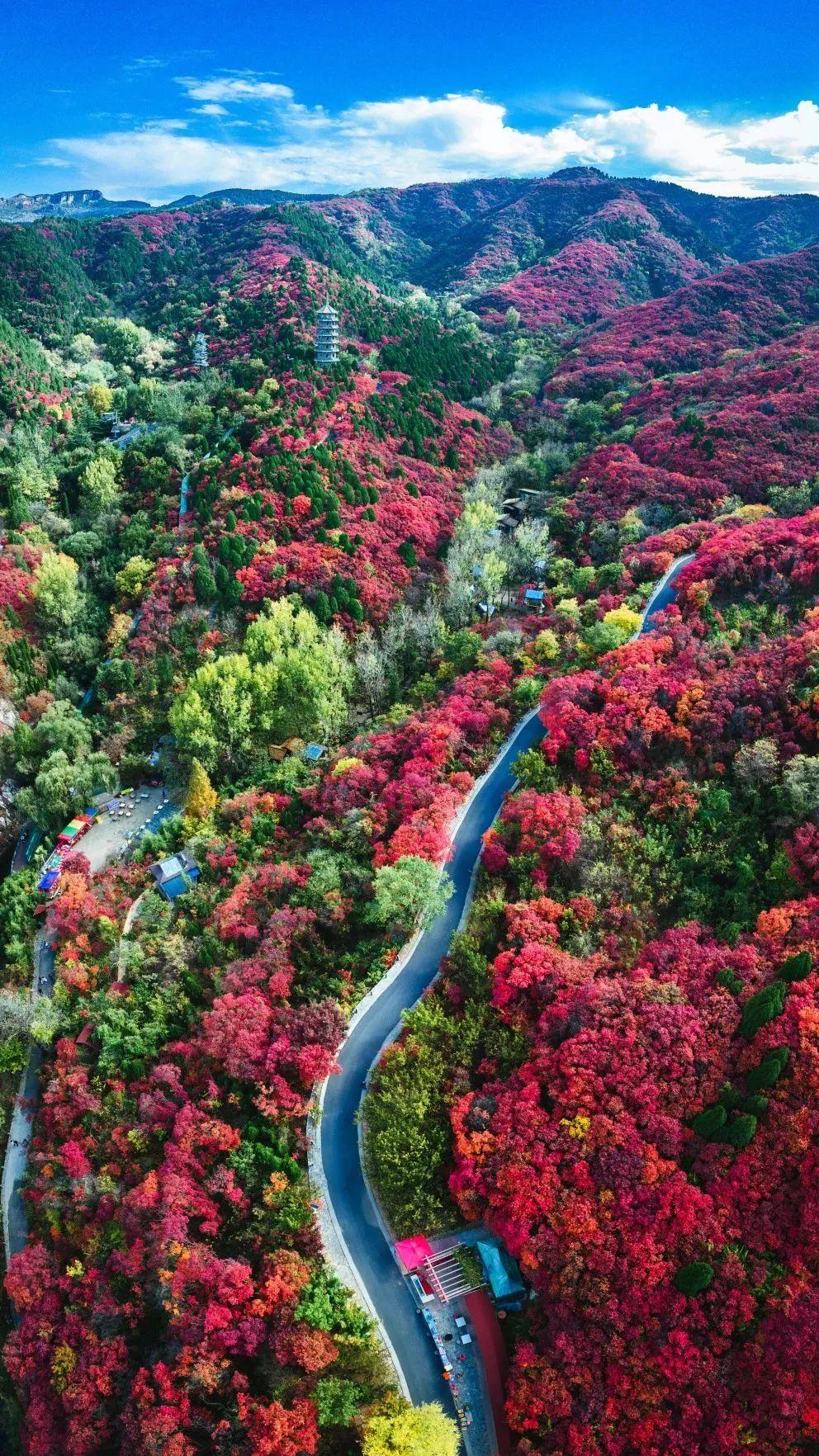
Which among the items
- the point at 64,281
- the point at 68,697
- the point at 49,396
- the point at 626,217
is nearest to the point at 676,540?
the point at 68,697

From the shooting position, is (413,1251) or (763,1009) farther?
(763,1009)

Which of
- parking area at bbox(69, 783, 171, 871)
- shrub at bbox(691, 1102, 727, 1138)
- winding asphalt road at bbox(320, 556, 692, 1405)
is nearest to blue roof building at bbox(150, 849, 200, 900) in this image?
parking area at bbox(69, 783, 171, 871)

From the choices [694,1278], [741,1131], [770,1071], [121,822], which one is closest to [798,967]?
[770,1071]

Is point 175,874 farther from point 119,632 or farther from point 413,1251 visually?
point 119,632

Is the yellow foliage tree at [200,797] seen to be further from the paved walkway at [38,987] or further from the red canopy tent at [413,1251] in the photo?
the red canopy tent at [413,1251]

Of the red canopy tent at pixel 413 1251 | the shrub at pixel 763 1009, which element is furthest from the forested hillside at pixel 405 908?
the red canopy tent at pixel 413 1251

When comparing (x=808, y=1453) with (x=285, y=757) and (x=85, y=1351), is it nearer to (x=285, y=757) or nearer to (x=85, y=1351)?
(x=85, y=1351)
